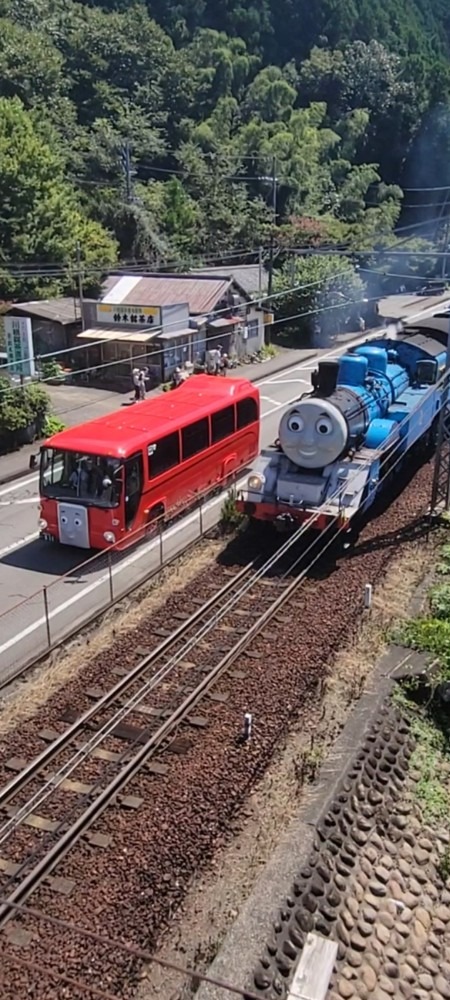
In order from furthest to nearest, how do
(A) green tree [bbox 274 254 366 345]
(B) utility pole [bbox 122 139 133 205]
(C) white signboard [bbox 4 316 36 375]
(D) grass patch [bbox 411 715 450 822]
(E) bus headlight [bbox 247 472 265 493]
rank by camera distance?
(B) utility pole [bbox 122 139 133 205] → (A) green tree [bbox 274 254 366 345] → (C) white signboard [bbox 4 316 36 375] → (E) bus headlight [bbox 247 472 265 493] → (D) grass patch [bbox 411 715 450 822]

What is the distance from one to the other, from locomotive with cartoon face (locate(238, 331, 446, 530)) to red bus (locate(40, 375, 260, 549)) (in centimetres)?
151

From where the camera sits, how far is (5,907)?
7020mm

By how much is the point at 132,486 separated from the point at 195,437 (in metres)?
2.46

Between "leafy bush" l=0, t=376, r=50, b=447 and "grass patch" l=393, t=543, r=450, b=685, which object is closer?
"grass patch" l=393, t=543, r=450, b=685

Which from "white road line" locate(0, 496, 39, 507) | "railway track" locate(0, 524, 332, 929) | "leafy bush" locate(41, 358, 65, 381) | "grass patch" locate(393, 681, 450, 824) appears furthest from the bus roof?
"leafy bush" locate(41, 358, 65, 381)

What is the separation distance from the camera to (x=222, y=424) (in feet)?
57.1

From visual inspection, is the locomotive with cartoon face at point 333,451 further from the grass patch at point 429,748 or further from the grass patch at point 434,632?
the grass patch at point 429,748

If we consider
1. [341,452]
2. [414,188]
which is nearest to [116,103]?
[414,188]

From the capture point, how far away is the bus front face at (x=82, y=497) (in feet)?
45.6

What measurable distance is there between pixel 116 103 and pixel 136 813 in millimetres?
58469

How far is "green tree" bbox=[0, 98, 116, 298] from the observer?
3528 centimetres

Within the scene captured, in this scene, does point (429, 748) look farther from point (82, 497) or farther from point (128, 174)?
point (128, 174)

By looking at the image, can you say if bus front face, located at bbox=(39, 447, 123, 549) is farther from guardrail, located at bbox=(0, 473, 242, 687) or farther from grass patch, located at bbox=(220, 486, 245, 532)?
grass patch, located at bbox=(220, 486, 245, 532)

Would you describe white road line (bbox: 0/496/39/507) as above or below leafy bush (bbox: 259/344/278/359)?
below
